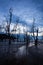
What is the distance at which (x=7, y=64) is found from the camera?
8.09 m

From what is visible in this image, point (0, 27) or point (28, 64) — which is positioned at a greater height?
point (0, 27)

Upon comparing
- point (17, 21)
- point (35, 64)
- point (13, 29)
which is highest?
point (17, 21)

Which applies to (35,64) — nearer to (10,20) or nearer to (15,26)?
(10,20)

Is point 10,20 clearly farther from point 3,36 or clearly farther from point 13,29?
point 3,36

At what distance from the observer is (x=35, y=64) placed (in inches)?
328

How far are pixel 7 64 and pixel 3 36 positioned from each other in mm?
50857

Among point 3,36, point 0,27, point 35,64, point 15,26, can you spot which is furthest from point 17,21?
point 35,64

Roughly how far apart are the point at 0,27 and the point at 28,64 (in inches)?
1713

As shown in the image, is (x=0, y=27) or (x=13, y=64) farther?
(x=0, y=27)

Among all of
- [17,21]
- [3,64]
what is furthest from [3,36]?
[3,64]

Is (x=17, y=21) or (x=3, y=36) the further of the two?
(x=3, y=36)

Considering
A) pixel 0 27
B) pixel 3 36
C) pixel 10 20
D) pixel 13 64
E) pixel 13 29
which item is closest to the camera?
pixel 13 64

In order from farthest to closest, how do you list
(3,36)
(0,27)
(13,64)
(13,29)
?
(3,36), (0,27), (13,29), (13,64)

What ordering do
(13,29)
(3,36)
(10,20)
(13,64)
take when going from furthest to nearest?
(3,36) < (13,29) < (10,20) < (13,64)
